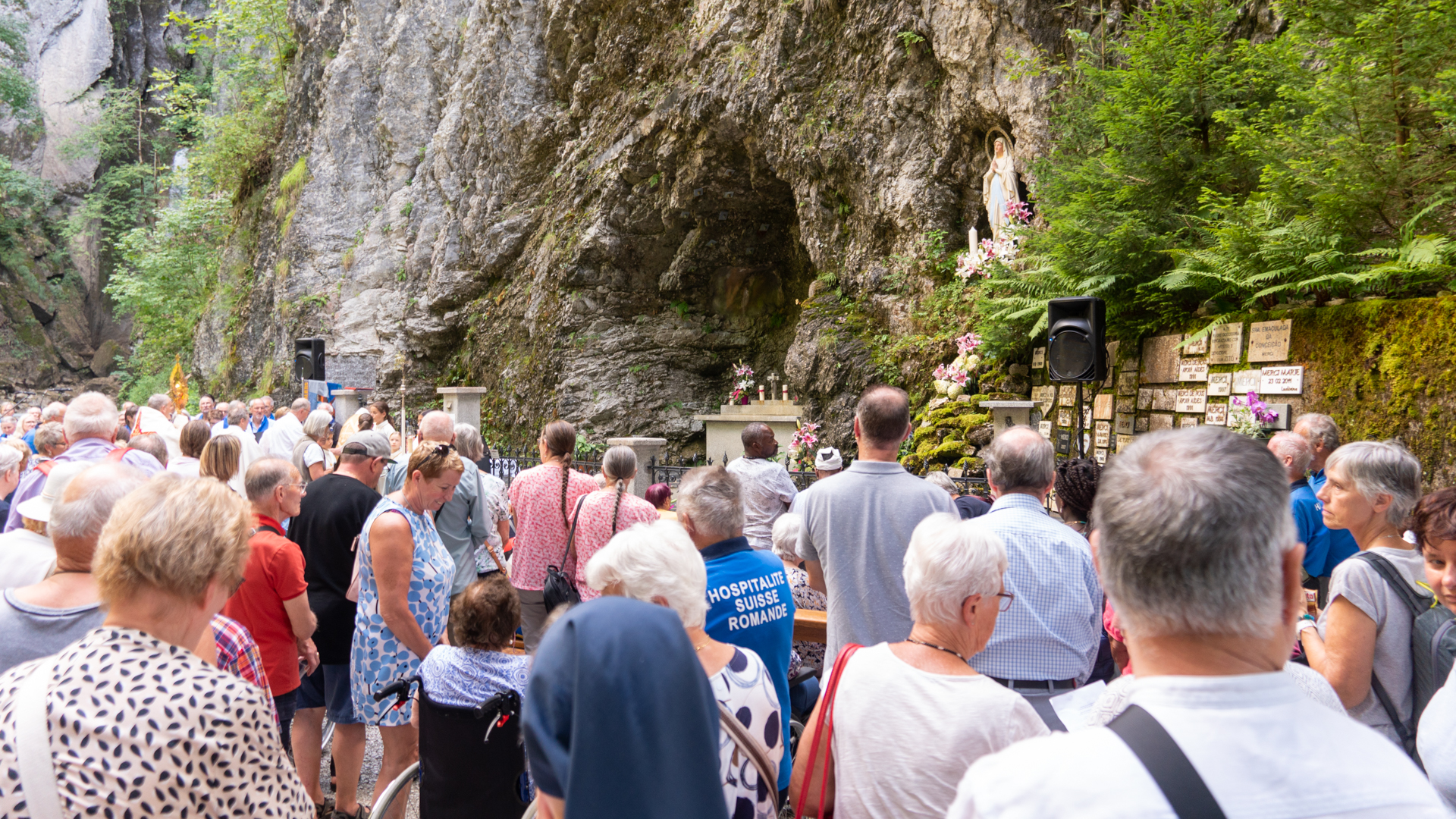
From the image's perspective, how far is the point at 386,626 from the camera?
3139 mm

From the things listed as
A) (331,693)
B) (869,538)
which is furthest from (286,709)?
(869,538)

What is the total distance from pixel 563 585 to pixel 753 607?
56.6 inches

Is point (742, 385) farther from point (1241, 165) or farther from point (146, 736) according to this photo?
point (146, 736)

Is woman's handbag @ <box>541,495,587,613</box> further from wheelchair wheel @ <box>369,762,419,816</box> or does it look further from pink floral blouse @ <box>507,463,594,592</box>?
wheelchair wheel @ <box>369,762,419,816</box>

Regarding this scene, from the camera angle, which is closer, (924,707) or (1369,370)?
(924,707)

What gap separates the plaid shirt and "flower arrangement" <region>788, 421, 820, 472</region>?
951cm

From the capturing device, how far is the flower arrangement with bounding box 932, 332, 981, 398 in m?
9.75

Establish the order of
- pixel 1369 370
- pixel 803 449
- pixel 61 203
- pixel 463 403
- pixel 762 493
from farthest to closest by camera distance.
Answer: pixel 61 203 → pixel 463 403 → pixel 803 449 → pixel 1369 370 → pixel 762 493

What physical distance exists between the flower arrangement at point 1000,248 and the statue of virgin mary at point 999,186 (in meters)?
0.10

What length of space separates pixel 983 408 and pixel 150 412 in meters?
8.72

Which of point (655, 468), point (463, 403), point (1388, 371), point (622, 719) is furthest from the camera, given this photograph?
point (463, 403)

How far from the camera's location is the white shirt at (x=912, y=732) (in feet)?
5.42

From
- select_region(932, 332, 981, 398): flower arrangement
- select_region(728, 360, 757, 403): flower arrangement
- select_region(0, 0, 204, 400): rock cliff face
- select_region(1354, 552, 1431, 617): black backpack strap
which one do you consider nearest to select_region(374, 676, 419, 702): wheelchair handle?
select_region(1354, 552, 1431, 617): black backpack strap

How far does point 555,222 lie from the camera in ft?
53.4
